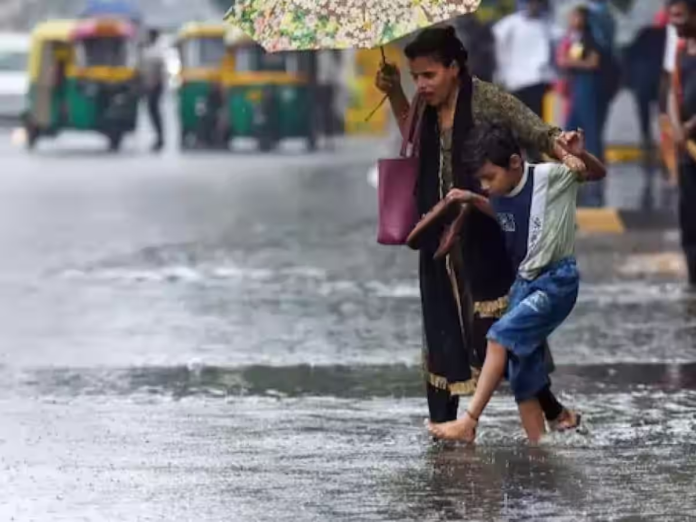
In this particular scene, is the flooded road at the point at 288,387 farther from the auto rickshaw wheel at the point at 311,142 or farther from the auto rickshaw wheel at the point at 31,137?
the auto rickshaw wheel at the point at 31,137

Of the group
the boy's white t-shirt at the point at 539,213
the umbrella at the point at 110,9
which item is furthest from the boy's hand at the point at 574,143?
the umbrella at the point at 110,9

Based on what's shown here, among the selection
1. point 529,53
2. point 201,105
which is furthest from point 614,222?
point 201,105

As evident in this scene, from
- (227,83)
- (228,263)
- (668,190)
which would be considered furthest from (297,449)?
(227,83)

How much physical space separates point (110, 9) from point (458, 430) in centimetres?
4925

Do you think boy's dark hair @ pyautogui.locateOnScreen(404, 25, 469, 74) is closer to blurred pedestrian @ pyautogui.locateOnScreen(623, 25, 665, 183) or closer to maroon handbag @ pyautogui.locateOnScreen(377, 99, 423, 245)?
maroon handbag @ pyautogui.locateOnScreen(377, 99, 423, 245)

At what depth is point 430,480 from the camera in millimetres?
7535

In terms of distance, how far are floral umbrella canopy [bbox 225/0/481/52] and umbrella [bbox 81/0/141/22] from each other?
4693cm

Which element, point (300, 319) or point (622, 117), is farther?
point (622, 117)

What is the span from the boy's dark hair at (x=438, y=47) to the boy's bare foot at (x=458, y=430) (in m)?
1.31

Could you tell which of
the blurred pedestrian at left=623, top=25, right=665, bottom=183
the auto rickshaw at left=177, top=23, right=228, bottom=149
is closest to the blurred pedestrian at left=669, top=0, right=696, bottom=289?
the blurred pedestrian at left=623, top=25, right=665, bottom=183

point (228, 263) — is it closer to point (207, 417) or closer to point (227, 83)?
point (207, 417)

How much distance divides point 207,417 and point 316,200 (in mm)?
13365

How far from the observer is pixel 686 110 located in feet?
42.2

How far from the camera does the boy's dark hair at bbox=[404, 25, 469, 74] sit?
809 centimetres
